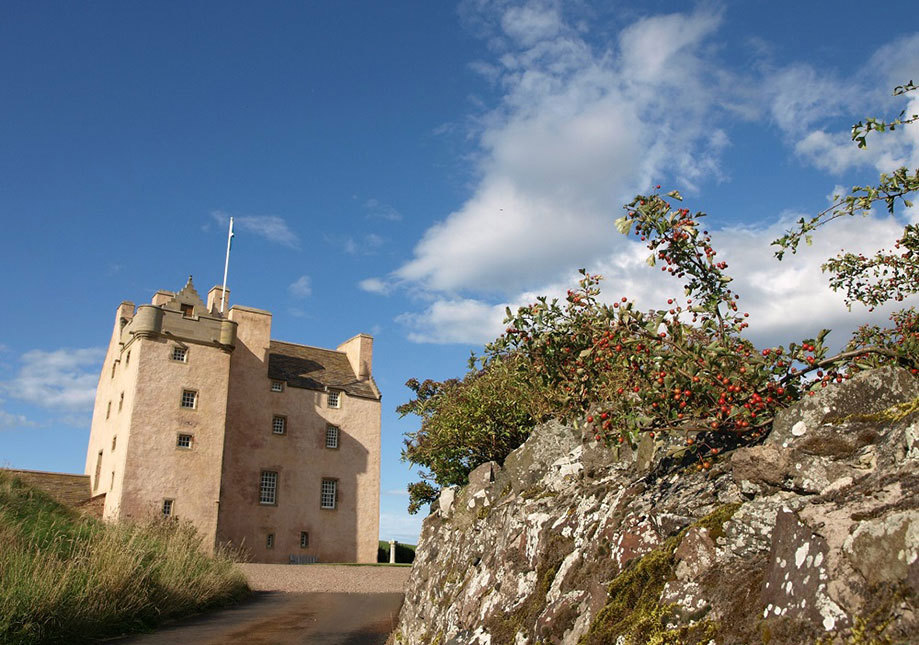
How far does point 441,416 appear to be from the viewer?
1579cm

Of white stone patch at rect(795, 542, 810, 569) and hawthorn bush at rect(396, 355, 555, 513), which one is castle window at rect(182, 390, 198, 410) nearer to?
hawthorn bush at rect(396, 355, 555, 513)

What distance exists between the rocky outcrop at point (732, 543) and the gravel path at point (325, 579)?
713 inches

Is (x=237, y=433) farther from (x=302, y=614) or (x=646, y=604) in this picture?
(x=646, y=604)

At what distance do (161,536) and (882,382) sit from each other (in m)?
22.6

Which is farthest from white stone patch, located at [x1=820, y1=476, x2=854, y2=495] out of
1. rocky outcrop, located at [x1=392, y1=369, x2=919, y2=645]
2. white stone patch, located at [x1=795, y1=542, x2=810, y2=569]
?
white stone patch, located at [x1=795, y1=542, x2=810, y2=569]

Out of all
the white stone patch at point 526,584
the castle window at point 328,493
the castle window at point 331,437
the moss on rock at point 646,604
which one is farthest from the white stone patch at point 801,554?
the castle window at point 331,437

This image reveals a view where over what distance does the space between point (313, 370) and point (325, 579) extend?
19.6m

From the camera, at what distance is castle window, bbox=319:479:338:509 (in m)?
41.6

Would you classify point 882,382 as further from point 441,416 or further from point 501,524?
point 441,416

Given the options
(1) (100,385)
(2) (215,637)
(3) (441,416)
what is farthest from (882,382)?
(1) (100,385)

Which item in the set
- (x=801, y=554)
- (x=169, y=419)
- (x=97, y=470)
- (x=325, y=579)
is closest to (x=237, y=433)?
(x=169, y=419)

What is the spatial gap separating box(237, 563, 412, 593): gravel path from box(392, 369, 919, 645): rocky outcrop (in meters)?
18.1

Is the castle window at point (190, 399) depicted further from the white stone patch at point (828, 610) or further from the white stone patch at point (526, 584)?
the white stone patch at point (828, 610)

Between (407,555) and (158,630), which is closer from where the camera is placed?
(158,630)
